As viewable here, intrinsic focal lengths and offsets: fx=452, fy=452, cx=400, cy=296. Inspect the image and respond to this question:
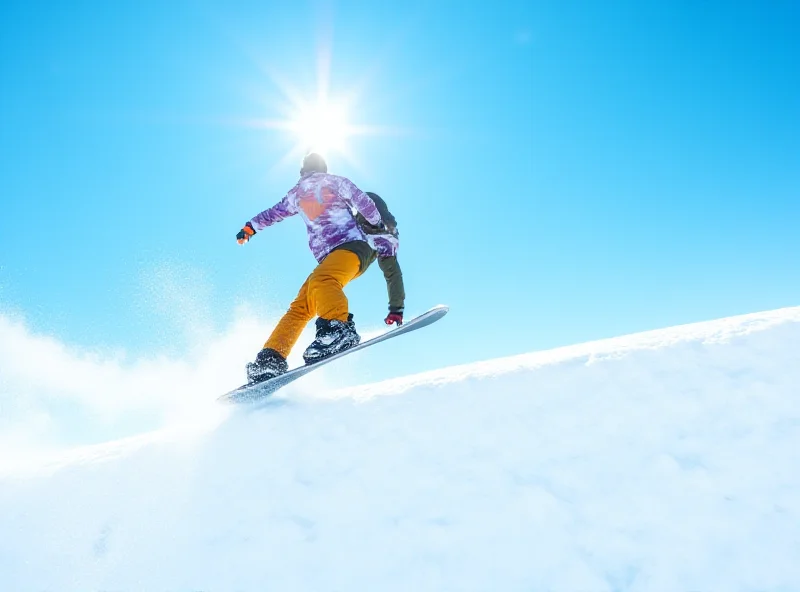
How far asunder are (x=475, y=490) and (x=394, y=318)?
294 cm

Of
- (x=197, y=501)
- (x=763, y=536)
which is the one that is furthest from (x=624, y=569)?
(x=197, y=501)

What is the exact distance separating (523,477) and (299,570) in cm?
88

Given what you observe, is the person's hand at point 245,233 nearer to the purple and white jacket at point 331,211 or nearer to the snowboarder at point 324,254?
the snowboarder at point 324,254

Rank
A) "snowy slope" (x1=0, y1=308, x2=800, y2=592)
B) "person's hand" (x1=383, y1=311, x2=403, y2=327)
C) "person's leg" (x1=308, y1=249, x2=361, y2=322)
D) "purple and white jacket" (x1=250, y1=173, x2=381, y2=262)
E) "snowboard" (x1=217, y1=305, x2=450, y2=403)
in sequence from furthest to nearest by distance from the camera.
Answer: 1. "person's hand" (x1=383, y1=311, x2=403, y2=327)
2. "purple and white jacket" (x1=250, y1=173, x2=381, y2=262)
3. "person's leg" (x1=308, y1=249, x2=361, y2=322)
4. "snowboard" (x1=217, y1=305, x2=450, y2=403)
5. "snowy slope" (x1=0, y1=308, x2=800, y2=592)

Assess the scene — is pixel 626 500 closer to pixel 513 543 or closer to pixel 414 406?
pixel 513 543

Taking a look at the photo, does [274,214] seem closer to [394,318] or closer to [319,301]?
[319,301]

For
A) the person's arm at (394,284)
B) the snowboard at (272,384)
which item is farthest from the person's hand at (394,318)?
the snowboard at (272,384)

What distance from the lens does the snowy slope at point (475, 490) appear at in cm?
142

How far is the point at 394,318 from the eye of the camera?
15.1ft

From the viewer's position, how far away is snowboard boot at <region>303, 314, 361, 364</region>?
11.7 feet

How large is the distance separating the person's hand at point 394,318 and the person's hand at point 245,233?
1.72 metres

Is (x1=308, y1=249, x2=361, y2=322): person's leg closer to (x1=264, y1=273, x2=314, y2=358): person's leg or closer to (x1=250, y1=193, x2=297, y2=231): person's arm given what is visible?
(x1=264, y1=273, x2=314, y2=358): person's leg

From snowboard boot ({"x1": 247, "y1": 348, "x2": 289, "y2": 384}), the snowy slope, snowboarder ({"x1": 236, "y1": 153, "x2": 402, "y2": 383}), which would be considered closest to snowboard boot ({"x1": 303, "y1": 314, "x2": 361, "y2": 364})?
snowboarder ({"x1": 236, "y1": 153, "x2": 402, "y2": 383})

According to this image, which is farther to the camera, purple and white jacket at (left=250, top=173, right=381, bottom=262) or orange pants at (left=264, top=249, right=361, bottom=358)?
purple and white jacket at (left=250, top=173, right=381, bottom=262)
